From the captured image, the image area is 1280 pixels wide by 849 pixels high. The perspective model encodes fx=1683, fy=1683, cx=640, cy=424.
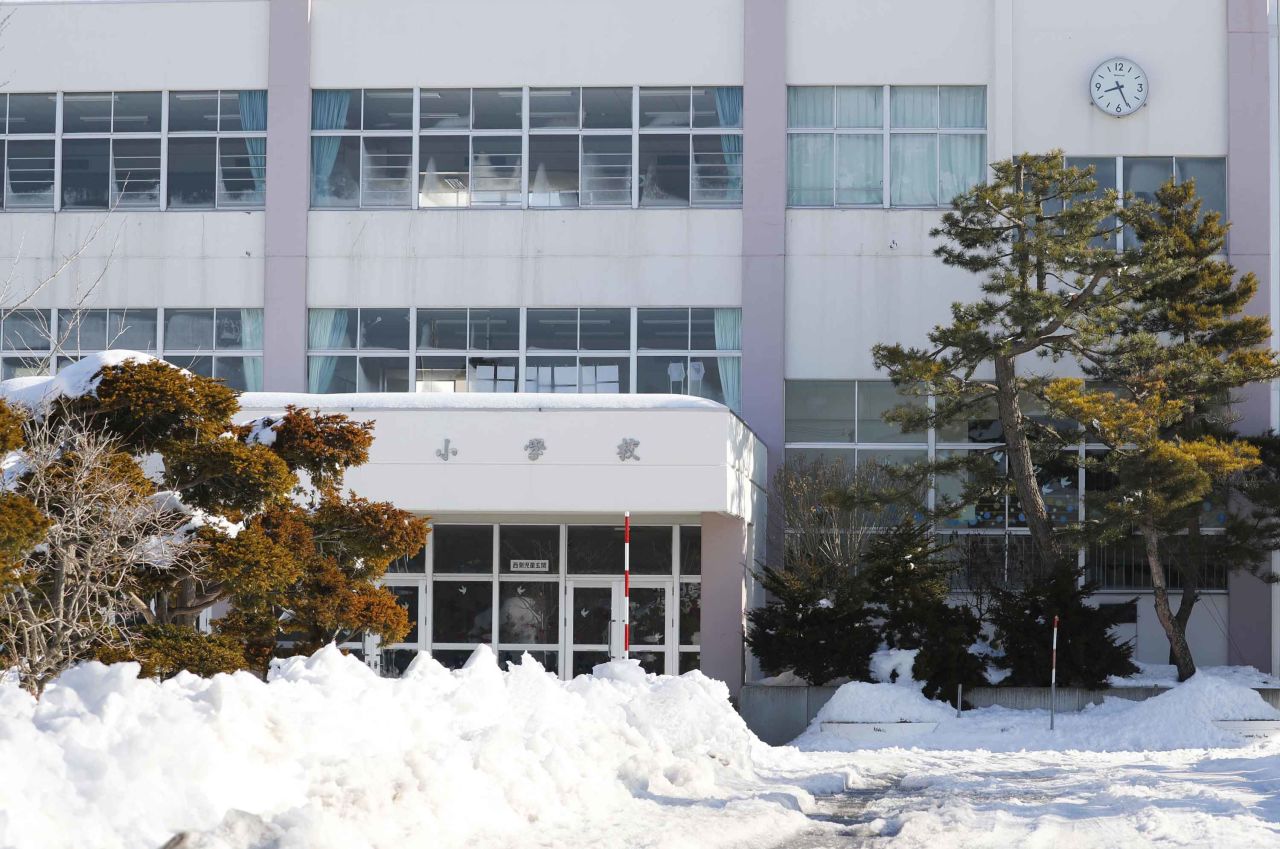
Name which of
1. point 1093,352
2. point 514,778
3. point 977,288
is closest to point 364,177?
point 977,288

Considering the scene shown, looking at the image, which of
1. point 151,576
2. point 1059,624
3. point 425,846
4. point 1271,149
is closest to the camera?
point 425,846

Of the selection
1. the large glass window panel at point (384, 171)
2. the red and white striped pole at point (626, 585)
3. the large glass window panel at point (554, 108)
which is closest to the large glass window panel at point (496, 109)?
the large glass window panel at point (554, 108)

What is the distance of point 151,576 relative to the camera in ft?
47.8

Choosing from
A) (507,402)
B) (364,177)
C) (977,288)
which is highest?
(364,177)

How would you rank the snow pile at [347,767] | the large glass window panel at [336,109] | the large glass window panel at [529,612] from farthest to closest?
the large glass window panel at [336,109] < the large glass window panel at [529,612] < the snow pile at [347,767]

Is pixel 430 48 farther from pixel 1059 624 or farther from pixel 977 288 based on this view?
pixel 1059 624

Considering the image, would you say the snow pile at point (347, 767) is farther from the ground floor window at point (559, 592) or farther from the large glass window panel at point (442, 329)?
the large glass window panel at point (442, 329)

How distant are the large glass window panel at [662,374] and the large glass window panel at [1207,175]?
943 centimetres

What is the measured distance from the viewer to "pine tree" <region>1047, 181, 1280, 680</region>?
80.2 feet

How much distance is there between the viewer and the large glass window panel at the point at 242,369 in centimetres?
3069

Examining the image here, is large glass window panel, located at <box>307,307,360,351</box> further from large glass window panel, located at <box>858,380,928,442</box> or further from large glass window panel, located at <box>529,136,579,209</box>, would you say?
large glass window panel, located at <box>858,380,928,442</box>

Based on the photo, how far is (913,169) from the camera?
30.2 meters

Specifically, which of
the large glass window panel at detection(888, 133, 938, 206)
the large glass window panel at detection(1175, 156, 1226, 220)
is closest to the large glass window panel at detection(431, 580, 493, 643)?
the large glass window panel at detection(888, 133, 938, 206)

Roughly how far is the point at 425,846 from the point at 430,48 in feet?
76.4
